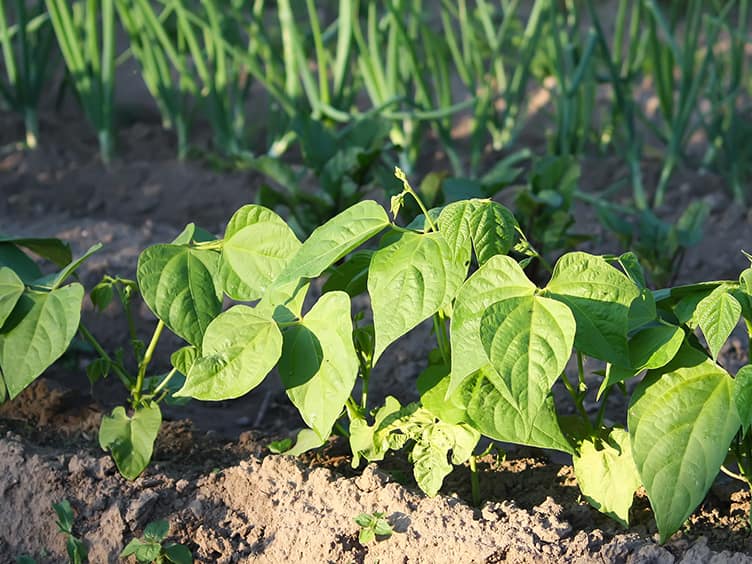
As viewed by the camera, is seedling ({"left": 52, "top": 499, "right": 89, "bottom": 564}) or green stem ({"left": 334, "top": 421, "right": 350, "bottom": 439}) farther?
green stem ({"left": 334, "top": 421, "right": 350, "bottom": 439})

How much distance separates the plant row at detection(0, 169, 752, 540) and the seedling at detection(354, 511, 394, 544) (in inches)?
3.0

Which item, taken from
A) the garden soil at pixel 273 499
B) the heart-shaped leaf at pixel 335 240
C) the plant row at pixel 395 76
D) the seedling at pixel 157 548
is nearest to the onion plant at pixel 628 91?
the plant row at pixel 395 76

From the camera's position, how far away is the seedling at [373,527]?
50.3 inches

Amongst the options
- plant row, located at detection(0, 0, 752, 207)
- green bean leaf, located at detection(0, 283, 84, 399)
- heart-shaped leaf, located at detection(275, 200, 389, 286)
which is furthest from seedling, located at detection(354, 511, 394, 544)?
plant row, located at detection(0, 0, 752, 207)

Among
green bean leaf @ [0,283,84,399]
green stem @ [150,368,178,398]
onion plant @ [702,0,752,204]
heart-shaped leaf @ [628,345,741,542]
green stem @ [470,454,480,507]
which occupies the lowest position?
onion plant @ [702,0,752,204]

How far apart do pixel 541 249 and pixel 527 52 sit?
95 cm

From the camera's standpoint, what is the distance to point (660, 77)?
288cm

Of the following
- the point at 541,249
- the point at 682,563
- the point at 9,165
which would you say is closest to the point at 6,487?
the point at 682,563

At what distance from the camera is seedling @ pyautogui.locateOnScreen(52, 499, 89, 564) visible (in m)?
1.33

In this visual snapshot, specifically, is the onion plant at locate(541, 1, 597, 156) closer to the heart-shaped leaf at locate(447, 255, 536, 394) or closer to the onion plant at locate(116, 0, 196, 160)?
the onion plant at locate(116, 0, 196, 160)

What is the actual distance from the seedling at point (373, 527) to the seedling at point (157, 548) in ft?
0.75

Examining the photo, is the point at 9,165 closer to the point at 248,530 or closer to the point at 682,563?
the point at 248,530

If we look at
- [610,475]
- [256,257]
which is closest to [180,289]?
[256,257]

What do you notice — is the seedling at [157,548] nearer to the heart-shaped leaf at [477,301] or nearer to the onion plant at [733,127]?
the heart-shaped leaf at [477,301]
